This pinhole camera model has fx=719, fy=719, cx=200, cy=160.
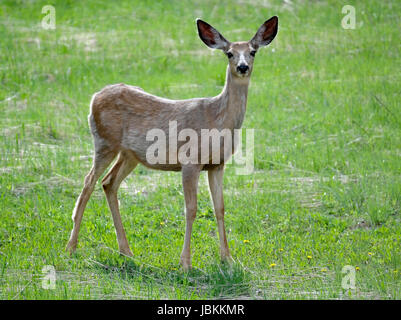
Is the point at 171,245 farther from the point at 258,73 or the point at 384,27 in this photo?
the point at 384,27

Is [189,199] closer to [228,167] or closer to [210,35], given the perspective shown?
[210,35]

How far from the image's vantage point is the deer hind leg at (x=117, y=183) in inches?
290

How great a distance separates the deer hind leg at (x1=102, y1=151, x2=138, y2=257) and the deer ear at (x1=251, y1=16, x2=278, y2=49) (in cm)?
174

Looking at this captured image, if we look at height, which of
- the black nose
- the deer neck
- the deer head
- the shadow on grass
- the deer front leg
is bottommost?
the shadow on grass

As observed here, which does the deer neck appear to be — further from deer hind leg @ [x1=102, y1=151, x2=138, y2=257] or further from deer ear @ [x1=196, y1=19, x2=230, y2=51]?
deer hind leg @ [x1=102, y1=151, x2=138, y2=257]

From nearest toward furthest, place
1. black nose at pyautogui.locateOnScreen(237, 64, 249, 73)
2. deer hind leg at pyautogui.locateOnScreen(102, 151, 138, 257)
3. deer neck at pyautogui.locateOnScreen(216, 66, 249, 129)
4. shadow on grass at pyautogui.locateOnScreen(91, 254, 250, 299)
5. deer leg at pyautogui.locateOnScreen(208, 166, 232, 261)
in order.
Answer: shadow on grass at pyautogui.locateOnScreen(91, 254, 250, 299)
black nose at pyautogui.locateOnScreen(237, 64, 249, 73)
deer neck at pyautogui.locateOnScreen(216, 66, 249, 129)
deer leg at pyautogui.locateOnScreen(208, 166, 232, 261)
deer hind leg at pyautogui.locateOnScreen(102, 151, 138, 257)

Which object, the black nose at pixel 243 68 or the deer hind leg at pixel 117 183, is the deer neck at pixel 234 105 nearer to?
the black nose at pixel 243 68

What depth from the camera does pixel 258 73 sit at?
13.6 metres

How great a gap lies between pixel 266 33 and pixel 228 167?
307 cm

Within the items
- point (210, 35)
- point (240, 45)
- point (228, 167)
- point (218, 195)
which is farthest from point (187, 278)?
point (228, 167)

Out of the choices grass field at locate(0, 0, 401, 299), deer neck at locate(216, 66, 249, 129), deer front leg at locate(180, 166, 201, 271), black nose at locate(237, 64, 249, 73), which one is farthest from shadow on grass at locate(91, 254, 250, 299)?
black nose at locate(237, 64, 249, 73)

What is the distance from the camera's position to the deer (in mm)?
6910

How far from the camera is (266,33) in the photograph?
7.27 metres

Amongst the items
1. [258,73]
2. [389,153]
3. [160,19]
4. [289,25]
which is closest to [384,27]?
[289,25]
